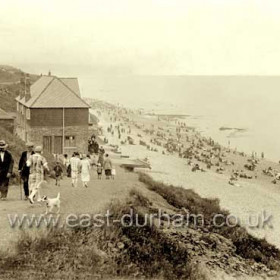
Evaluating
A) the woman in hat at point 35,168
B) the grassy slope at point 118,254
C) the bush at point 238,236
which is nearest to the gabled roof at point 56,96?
the bush at point 238,236

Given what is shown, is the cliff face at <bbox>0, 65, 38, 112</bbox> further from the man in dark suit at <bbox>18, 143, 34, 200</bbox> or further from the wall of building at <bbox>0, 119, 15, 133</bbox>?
the man in dark suit at <bbox>18, 143, 34, 200</bbox>

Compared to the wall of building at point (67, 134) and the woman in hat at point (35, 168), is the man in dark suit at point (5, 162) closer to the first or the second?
the woman in hat at point (35, 168)

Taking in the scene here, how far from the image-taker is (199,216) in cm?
1778

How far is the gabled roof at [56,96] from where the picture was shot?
38.8 m

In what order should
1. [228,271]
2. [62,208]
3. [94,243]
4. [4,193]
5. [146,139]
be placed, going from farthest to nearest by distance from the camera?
[146,139], [4,193], [62,208], [228,271], [94,243]

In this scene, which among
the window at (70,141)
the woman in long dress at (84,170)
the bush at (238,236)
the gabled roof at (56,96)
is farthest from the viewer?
the window at (70,141)

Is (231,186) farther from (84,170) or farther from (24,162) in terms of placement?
(24,162)

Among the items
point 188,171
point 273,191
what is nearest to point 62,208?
point 273,191

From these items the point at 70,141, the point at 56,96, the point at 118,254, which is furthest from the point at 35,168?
the point at 56,96

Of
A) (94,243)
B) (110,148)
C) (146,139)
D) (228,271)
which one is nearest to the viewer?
(94,243)

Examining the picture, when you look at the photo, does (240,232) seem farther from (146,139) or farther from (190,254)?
(146,139)

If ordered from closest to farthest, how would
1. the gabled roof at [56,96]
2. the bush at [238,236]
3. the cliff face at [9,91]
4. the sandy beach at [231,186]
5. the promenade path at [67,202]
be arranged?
the promenade path at [67,202], the bush at [238,236], the sandy beach at [231,186], the gabled roof at [56,96], the cliff face at [9,91]

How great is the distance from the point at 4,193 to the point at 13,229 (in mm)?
4085

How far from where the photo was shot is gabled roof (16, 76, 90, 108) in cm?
3875
